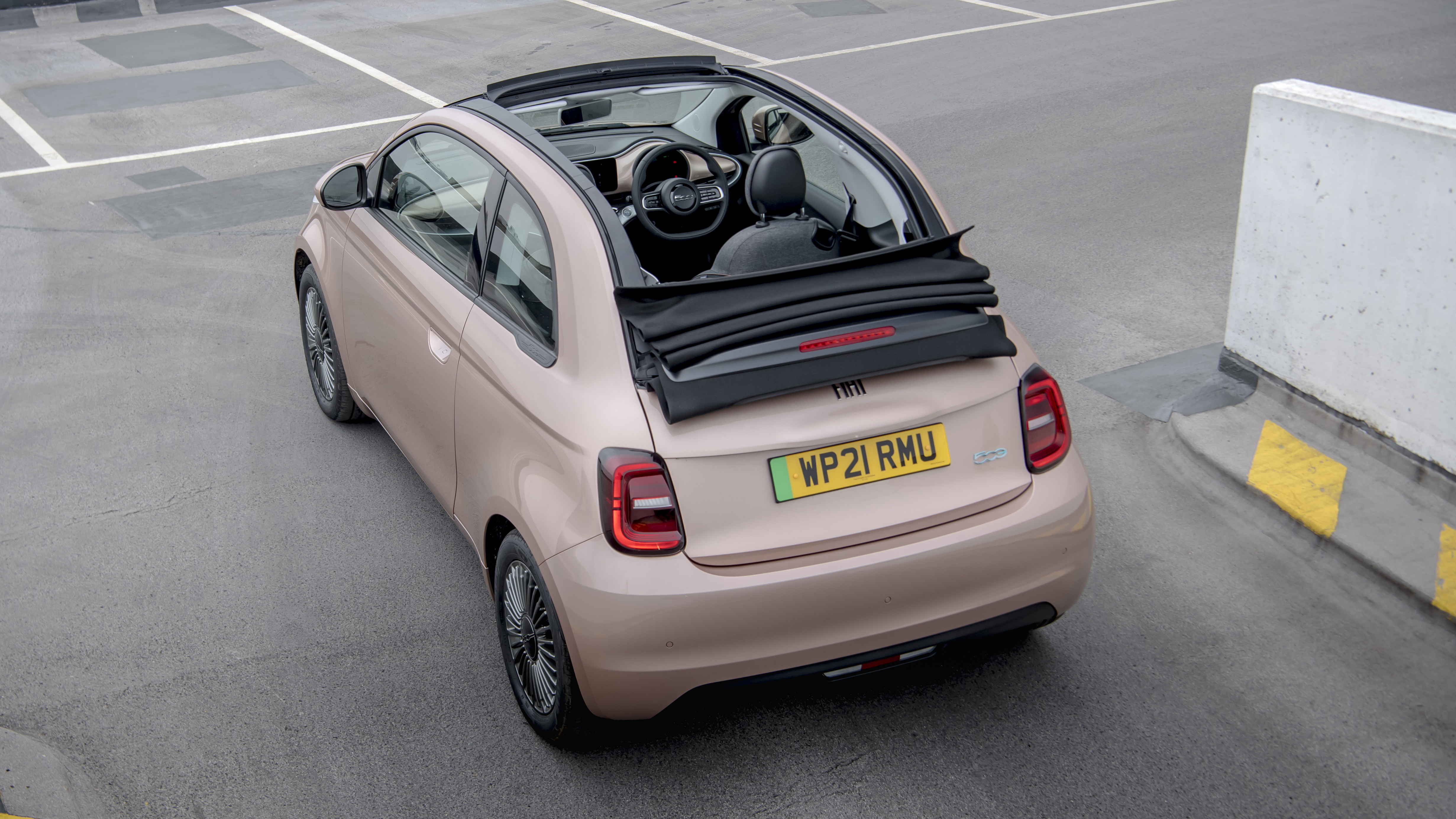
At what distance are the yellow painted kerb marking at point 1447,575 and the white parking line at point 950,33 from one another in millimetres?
9536

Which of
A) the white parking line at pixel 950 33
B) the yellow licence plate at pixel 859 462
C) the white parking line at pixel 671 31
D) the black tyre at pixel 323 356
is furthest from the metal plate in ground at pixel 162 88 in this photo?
the yellow licence plate at pixel 859 462

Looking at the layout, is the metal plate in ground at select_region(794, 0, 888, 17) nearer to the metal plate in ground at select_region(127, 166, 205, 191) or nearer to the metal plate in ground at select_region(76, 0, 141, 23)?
the metal plate in ground at select_region(127, 166, 205, 191)

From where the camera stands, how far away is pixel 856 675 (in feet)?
10.9

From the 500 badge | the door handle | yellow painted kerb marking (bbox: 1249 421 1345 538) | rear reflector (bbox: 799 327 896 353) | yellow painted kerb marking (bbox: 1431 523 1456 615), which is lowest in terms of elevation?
yellow painted kerb marking (bbox: 1431 523 1456 615)

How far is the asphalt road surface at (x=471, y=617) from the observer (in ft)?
11.5

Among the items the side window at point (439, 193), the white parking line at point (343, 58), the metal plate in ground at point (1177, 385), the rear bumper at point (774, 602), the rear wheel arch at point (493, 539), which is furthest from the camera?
the white parking line at point (343, 58)

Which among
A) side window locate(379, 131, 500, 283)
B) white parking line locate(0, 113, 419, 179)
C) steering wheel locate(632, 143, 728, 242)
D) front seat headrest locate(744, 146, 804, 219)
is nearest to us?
front seat headrest locate(744, 146, 804, 219)

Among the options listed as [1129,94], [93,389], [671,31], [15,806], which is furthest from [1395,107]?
[671,31]

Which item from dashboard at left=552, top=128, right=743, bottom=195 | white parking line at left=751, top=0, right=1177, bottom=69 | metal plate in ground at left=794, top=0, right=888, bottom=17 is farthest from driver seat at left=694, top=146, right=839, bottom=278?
metal plate in ground at left=794, top=0, right=888, bottom=17

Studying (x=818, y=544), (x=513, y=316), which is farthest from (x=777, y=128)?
(x=818, y=544)

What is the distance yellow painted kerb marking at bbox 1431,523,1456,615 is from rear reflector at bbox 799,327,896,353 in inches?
98.9

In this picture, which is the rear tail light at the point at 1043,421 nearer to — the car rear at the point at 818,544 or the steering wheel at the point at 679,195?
the car rear at the point at 818,544

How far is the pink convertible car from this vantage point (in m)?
3.10

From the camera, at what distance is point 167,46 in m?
14.6
